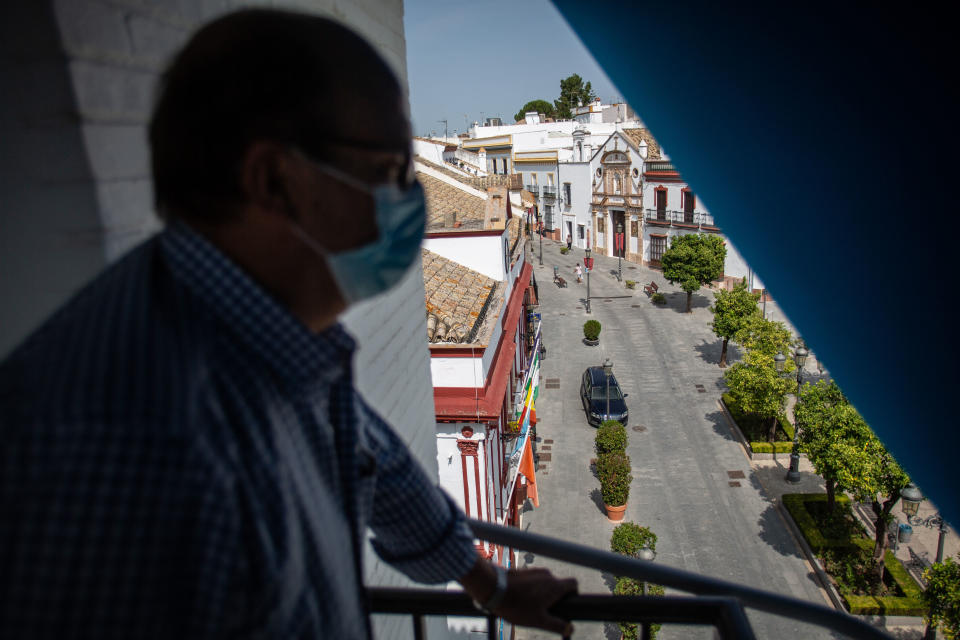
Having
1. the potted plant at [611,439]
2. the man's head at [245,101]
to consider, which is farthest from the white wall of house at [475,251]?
the man's head at [245,101]

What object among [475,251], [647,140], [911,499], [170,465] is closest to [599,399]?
[475,251]

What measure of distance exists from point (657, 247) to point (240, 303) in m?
A: 36.0

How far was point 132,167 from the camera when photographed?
1700mm

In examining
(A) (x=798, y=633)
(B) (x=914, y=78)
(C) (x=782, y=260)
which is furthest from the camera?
(A) (x=798, y=633)

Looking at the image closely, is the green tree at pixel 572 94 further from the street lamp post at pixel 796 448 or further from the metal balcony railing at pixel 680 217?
the street lamp post at pixel 796 448

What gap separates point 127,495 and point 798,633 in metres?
12.7

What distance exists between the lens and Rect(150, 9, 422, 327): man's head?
99 cm

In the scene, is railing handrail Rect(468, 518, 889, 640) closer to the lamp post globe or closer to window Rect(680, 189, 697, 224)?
the lamp post globe

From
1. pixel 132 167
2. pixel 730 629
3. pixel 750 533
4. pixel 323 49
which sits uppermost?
pixel 323 49

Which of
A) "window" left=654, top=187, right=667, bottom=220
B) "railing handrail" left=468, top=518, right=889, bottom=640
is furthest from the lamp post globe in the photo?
"window" left=654, top=187, right=667, bottom=220

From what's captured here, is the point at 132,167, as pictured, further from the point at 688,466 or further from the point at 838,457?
the point at 688,466

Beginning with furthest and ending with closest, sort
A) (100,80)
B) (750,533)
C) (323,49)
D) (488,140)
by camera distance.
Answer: (488,140) < (750,533) < (100,80) < (323,49)

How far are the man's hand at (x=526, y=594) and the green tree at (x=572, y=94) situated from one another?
235ft

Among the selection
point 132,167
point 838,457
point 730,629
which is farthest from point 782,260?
point 838,457
